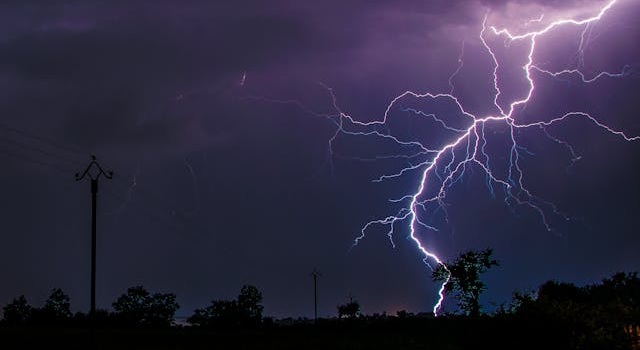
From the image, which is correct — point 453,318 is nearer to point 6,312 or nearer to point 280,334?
point 280,334

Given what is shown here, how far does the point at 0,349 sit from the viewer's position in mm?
34094

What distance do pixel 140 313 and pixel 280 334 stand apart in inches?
1207

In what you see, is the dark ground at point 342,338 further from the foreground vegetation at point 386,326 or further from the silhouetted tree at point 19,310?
the silhouetted tree at point 19,310

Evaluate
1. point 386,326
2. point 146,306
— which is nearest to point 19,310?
point 146,306

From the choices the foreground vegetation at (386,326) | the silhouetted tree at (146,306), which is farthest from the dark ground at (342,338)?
the silhouetted tree at (146,306)

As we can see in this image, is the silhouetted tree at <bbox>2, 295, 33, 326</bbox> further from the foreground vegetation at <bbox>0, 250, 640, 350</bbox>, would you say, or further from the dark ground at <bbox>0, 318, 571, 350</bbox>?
the dark ground at <bbox>0, 318, 571, 350</bbox>

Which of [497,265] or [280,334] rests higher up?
[497,265]

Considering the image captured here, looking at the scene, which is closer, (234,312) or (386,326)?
(386,326)

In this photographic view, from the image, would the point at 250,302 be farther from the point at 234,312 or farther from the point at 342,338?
the point at 342,338

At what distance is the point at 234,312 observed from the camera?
72.0 metres

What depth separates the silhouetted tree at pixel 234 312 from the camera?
70.2 metres

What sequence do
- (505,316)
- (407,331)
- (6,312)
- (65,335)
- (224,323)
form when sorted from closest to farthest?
1. (505,316)
2. (65,335)
3. (407,331)
4. (224,323)
5. (6,312)

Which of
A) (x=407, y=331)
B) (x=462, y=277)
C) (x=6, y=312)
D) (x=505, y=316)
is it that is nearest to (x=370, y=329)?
(x=407, y=331)

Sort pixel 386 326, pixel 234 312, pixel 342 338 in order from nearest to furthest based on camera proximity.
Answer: pixel 342 338, pixel 386 326, pixel 234 312
